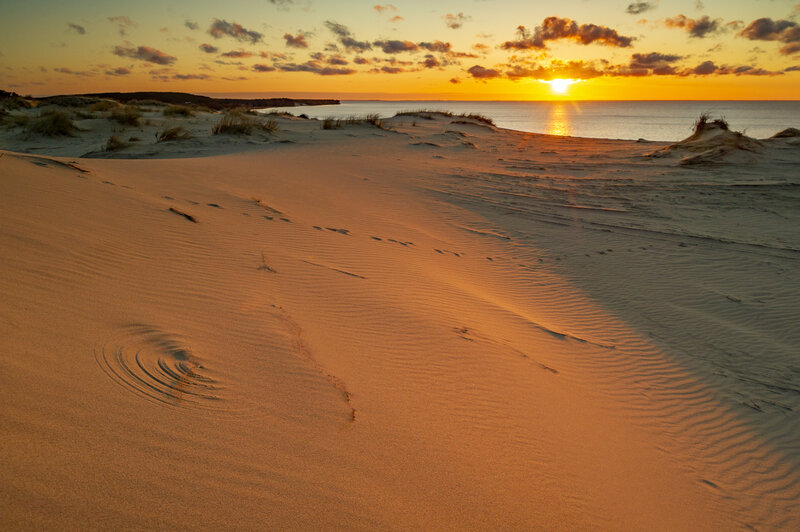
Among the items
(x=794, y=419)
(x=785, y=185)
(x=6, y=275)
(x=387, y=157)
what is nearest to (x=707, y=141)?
(x=785, y=185)

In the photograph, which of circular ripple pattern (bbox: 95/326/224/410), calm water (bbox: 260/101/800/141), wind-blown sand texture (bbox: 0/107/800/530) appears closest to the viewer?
wind-blown sand texture (bbox: 0/107/800/530)

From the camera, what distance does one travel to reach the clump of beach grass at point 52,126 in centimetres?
1516

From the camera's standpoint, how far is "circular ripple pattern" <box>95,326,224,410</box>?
222cm

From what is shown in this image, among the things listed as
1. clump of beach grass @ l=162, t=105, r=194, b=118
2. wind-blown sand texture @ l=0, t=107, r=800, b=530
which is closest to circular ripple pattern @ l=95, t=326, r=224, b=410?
wind-blown sand texture @ l=0, t=107, r=800, b=530

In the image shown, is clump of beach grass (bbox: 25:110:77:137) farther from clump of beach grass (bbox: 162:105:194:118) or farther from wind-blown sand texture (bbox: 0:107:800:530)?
wind-blown sand texture (bbox: 0:107:800:530)

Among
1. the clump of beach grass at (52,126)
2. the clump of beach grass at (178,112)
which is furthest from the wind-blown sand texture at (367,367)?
the clump of beach grass at (178,112)

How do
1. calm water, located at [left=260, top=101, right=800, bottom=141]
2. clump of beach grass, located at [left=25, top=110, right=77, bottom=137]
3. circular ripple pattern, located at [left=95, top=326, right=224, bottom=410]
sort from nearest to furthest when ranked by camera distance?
circular ripple pattern, located at [left=95, top=326, right=224, bottom=410] → clump of beach grass, located at [left=25, top=110, right=77, bottom=137] → calm water, located at [left=260, top=101, right=800, bottom=141]

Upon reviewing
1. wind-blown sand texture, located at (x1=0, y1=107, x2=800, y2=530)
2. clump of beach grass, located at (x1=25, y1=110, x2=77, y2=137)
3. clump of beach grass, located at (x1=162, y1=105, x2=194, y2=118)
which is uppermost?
clump of beach grass, located at (x1=162, y1=105, x2=194, y2=118)

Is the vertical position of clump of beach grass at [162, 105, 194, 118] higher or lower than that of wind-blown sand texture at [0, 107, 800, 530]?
higher

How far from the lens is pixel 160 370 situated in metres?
2.41

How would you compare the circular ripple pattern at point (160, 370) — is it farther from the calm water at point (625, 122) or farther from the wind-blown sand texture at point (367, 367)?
the calm water at point (625, 122)

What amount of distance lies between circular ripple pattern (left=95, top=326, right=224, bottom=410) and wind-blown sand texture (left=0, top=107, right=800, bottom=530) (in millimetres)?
17

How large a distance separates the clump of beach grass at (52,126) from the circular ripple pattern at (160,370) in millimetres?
16802

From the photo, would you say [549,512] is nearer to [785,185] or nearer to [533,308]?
[533,308]
